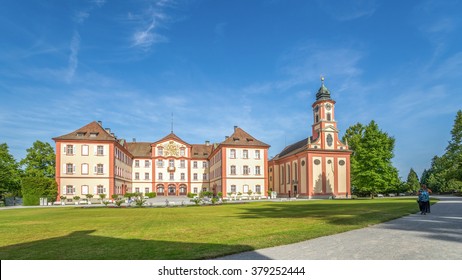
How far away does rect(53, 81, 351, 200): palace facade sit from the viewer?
4622 centimetres

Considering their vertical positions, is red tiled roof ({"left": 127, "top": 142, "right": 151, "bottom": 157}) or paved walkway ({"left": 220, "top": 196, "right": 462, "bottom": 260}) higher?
red tiled roof ({"left": 127, "top": 142, "right": 151, "bottom": 157})

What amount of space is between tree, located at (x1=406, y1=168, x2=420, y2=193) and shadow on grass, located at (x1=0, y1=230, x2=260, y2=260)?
238 ft

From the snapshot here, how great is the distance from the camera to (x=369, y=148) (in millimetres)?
45531

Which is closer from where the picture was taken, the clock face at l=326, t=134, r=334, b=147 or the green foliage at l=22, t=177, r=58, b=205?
the green foliage at l=22, t=177, r=58, b=205

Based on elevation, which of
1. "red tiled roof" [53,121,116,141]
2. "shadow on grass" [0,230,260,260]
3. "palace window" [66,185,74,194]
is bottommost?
"palace window" [66,185,74,194]

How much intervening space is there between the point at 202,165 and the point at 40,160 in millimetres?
28405

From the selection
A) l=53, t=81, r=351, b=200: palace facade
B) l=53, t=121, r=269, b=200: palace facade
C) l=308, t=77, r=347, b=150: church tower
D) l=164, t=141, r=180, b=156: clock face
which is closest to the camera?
l=53, t=121, r=269, b=200: palace facade

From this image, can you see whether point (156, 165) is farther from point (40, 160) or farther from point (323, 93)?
point (323, 93)

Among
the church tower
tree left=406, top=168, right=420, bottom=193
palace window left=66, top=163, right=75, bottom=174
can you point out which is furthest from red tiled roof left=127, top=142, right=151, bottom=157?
tree left=406, top=168, right=420, bottom=193

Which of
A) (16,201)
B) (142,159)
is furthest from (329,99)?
(16,201)

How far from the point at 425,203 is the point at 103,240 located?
14.9m

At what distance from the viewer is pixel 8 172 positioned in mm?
46688

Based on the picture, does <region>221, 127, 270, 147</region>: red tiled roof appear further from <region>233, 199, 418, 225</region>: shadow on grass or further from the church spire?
<region>233, 199, 418, 225</region>: shadow on grass
